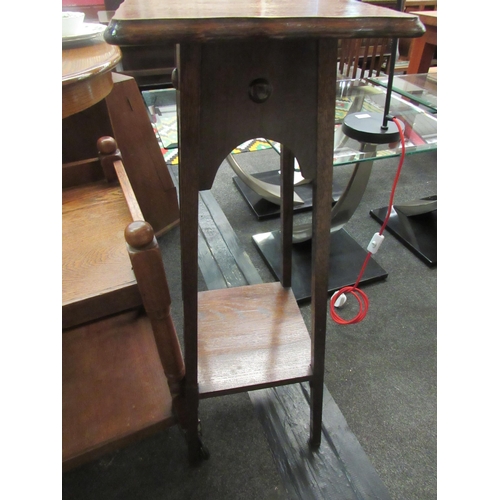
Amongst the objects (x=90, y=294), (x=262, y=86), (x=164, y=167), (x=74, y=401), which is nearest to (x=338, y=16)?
(x=262, y=86)

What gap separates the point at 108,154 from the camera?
1079mm

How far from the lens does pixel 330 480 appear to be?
34.6 inches

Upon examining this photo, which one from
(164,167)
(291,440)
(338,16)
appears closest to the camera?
(338,16)

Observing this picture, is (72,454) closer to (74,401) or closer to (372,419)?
(74,401)

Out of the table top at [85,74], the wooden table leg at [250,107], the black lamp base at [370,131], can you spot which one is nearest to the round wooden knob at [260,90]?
the wooden table leg at [250,107]

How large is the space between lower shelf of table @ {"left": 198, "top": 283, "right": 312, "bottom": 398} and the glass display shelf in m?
0.95

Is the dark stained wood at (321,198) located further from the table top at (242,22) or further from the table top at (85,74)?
the table top at (85,74)

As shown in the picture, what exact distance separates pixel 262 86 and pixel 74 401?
0.69 meters

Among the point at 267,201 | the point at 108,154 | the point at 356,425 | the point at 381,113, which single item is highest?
the point at 381,113

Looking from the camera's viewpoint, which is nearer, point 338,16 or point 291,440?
point 338,16

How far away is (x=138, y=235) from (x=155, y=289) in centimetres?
10

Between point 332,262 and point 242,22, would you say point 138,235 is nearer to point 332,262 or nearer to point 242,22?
point 242,22

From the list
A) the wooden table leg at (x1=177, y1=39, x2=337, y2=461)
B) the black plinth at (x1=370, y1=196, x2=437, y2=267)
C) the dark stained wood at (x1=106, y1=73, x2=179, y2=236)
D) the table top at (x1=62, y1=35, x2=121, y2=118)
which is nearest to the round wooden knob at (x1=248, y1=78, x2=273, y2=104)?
the wooden table leg at (x1=177, y1=39, x2=337, y2=461)

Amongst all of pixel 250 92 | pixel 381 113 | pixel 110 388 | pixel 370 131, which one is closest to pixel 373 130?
pixel 370 131
